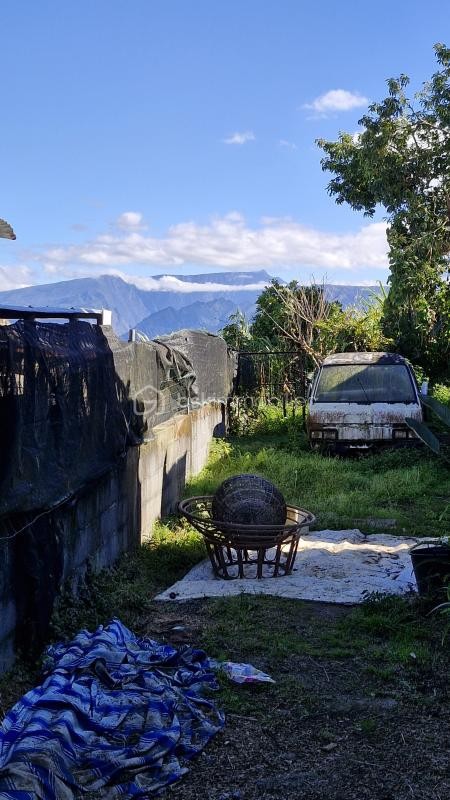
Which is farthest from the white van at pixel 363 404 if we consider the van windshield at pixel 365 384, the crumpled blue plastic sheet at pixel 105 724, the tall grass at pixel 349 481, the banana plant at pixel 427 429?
the crumpled blue plastic sheet at pixel 105 724

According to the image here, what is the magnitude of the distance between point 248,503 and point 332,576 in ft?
3.26

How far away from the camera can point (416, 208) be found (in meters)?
16.6

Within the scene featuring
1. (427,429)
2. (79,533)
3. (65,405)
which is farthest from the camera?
(427,429)

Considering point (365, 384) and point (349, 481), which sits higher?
point (365, 384)

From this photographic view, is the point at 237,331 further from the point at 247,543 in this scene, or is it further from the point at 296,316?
the point at 247,543

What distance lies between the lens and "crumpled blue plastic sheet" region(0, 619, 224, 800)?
320 centimetres

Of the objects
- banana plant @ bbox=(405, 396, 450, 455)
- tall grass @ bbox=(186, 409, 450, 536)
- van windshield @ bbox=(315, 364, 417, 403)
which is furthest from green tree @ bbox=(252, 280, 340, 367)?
banana plant @ bbox=(405, 396, 450, 455)

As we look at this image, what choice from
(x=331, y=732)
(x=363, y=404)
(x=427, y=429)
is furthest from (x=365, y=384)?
(x=331, y=732)

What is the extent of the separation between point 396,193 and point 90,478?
13.9 metres

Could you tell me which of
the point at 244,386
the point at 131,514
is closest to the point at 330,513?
the point at 131,514

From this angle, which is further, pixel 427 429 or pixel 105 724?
pixel 427 429

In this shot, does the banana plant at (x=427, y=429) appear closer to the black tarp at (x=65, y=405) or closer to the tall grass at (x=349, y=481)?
the black tarp at (x=65, y=405)

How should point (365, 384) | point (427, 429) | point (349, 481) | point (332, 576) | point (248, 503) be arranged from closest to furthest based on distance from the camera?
point (427, 429)
point (332, 576)
point (248, 503)
point (349, 481)
point (365, 384)

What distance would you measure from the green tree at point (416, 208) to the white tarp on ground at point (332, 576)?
30.9 ft
